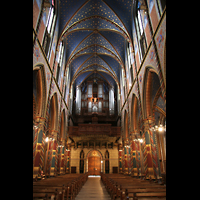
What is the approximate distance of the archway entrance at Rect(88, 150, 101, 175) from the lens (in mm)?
27453

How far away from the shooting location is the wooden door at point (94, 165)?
2745cm

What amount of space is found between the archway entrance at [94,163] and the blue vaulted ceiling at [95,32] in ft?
41.7

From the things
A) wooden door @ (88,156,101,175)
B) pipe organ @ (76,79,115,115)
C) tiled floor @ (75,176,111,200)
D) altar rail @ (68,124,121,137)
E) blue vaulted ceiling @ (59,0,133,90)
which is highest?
blue vaulted ceiling @ (59,0,133,90)

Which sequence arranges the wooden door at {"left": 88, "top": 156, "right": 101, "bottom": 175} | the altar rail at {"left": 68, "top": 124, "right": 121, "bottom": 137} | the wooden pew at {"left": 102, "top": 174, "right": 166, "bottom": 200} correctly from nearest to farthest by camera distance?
the wooden pew at {"left": 102, "top": 174, "right": 166, "bottom": 200} < the altar rail at {"left": 68, "top": 124, "right": 121, "bottom": 137} < the wooden door at {"left": 88, "top": 156, "right": 101, "bottom": 175}

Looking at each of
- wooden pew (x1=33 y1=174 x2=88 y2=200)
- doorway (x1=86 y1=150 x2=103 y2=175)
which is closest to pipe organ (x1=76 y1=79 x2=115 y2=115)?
doorway (x1=86 y1=150 x2=103 y2=175)

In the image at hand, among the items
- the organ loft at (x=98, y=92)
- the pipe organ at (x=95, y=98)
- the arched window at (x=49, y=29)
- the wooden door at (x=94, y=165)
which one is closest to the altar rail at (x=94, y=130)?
the organ loft at (x=98, y=92)

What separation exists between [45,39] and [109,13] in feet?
25.3

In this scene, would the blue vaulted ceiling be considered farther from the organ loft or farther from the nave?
the nave

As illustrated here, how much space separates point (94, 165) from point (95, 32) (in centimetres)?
2005

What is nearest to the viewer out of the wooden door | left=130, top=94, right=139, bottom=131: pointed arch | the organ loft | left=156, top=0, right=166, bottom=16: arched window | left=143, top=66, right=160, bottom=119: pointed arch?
left=156, top=0, right=166, bottom=16: arched window

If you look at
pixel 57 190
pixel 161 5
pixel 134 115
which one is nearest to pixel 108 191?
pixel 57 190

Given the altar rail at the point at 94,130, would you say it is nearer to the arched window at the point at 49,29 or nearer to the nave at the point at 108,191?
the nave at the point at 108,191
